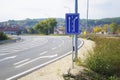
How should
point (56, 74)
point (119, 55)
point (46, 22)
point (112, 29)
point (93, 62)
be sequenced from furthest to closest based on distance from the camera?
point (112, 29), point (46, 22), point (119, 55), point (93, 62), point (56, 74)

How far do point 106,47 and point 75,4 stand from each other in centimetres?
293

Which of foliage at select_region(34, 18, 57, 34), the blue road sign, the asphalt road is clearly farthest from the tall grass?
foliage at select_region(34, 18, 57, 34)

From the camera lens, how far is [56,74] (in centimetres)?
1190

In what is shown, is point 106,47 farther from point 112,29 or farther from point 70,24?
point 112,29

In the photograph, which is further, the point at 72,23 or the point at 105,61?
the point at 105,61

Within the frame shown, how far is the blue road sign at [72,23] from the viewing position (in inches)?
480

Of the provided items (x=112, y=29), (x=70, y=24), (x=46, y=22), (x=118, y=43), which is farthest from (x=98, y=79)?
(x=112, y=29)

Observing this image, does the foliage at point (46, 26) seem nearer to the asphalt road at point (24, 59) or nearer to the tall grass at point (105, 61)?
the asphalt road at point (24, 59)

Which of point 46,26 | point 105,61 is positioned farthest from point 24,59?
point 46,26

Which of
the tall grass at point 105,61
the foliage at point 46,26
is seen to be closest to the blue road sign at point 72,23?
the tall grass at point 105,61

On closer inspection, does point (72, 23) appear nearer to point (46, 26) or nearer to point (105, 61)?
point (105, 61)

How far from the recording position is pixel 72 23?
12.3m

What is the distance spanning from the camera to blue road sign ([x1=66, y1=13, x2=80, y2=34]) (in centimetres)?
1219

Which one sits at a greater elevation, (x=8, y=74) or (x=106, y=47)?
(x=106, y=47)
